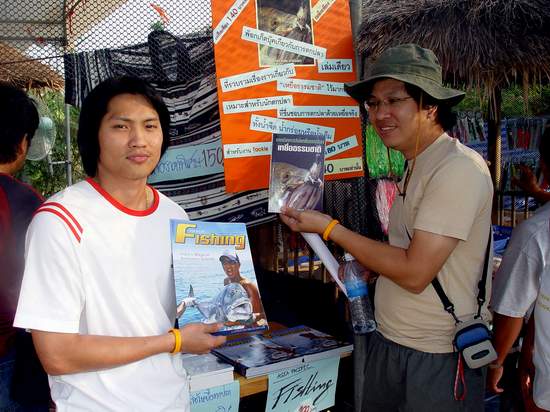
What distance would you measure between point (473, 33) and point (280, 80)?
1082 mm

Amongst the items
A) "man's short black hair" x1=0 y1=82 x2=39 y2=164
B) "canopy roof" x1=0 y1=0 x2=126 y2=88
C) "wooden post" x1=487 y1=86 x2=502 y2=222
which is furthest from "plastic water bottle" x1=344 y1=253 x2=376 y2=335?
"wooden post" x1=487 y1=86 x2=502 y2=222

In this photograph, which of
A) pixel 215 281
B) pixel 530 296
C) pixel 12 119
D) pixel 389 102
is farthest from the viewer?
pixel 530 296

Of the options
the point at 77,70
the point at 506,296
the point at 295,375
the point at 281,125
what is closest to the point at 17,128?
the point at 77,70

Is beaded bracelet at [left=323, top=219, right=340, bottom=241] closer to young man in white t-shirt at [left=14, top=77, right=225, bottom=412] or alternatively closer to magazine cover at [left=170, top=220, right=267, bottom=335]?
magazine cover at [left=170, top=220, right=267, bottom=335]

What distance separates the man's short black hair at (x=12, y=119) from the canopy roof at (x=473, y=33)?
1544 millimetres

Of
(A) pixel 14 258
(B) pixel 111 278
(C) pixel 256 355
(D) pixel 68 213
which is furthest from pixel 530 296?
(A) pixel 14 258

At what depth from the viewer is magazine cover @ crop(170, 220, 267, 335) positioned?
56.4 inches

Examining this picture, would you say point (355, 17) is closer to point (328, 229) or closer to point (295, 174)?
point (295, 174)

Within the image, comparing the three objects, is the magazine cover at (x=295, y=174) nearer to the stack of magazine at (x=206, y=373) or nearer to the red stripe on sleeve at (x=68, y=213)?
the stack of magazine at (x=206, y=373)

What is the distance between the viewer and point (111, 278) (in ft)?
4.14

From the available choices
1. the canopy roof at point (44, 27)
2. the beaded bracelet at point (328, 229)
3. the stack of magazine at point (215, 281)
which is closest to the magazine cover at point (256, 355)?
the stack of magazine at point (215, 281)

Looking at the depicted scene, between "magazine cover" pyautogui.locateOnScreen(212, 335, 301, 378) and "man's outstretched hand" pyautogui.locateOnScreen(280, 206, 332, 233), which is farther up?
"man's outstretched hand" pyautogui.locateOnScreen(280, 206, 332, 233)

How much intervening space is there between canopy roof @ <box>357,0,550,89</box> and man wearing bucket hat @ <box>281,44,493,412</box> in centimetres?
71

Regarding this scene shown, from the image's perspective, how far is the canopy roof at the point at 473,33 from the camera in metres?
2.39
